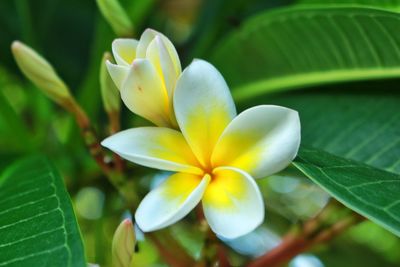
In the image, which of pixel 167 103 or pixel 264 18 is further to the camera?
→ pixel 264 18

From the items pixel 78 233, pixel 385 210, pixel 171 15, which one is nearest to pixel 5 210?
pixel 78 233

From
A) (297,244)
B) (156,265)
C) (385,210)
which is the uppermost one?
(385,210)

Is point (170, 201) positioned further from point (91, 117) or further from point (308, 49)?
point (91, 117)

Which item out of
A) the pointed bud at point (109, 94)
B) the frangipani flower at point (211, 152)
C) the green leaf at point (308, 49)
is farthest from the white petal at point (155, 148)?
the green leaf at point (308, 49)

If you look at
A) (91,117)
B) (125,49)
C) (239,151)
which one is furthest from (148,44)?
(91,117)

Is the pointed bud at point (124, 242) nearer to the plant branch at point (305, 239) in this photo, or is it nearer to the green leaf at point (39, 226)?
the green leaf at point (39, 226)

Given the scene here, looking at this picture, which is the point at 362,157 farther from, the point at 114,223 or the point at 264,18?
the point at 114,223

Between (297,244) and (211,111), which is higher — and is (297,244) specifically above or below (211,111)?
below
